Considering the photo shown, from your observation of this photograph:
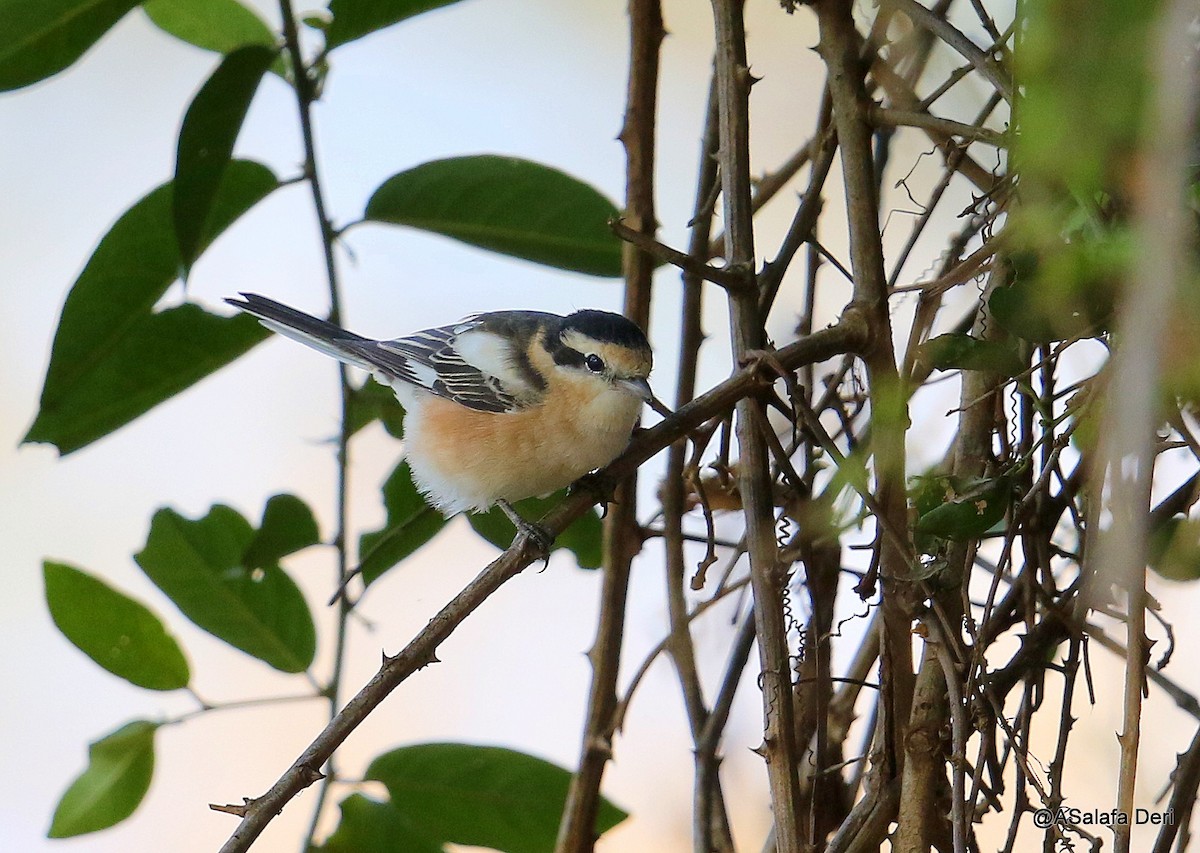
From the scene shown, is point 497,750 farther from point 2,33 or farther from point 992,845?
point 2,33

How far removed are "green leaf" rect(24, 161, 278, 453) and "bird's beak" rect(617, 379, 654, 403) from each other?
21.1 inches

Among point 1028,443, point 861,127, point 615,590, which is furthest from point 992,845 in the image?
point 861,127

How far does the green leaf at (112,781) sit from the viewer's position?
5.03 feet

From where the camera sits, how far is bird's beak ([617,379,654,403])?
1.54 meters

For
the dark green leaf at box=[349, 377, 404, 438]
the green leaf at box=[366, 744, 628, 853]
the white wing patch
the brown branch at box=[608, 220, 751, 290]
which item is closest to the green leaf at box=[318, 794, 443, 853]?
the green leaf at box=[366, 744, 628, 853]

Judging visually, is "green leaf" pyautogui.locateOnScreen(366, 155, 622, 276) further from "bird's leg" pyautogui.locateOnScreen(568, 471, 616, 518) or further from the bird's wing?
"bird's leg" pyautogui.locateOnScreen(568, 471, 616, 518)

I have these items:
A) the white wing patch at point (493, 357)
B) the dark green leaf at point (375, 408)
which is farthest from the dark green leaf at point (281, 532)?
the white wing patch at point (493, 357)

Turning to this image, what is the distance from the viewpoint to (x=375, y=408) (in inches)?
68.8

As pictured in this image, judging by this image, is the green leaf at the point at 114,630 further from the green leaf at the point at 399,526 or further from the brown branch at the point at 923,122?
the brown branch at the point at 923,122

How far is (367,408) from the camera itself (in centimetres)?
174

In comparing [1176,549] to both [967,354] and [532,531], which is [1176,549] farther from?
[532,531]

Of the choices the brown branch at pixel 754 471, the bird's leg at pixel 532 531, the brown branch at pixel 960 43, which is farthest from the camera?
→ the bird's leg at pixel 532 531

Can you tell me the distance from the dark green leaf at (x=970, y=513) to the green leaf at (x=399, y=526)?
77 cm

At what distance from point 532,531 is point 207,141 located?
2.06 ft
